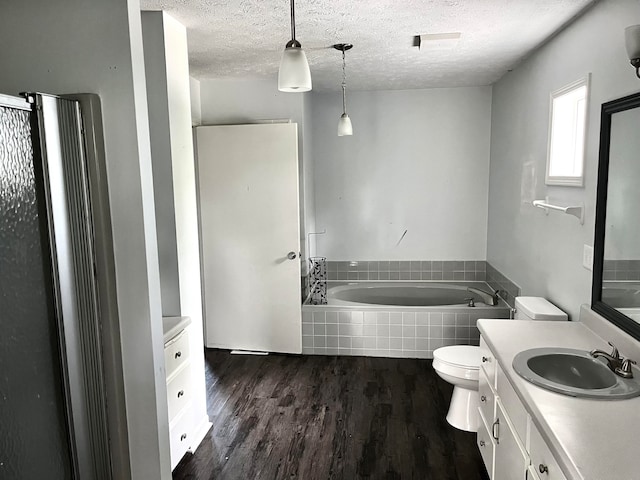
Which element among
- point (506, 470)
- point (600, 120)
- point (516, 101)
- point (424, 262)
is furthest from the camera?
point (424, 262)

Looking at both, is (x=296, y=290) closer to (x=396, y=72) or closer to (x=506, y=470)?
(x=396, y=72)

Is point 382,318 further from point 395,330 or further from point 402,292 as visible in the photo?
point 402,292

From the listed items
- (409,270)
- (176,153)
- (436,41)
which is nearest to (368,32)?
(436,41)

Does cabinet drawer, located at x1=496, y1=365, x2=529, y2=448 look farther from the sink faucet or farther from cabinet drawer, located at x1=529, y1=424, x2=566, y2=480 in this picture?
the sink faucet

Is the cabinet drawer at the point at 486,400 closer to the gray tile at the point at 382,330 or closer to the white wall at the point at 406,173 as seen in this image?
the gray tile at the point at 382,330

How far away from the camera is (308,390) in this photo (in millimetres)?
A: 3447

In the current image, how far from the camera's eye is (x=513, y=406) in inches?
72.4

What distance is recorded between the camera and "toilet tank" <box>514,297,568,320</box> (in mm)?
2572

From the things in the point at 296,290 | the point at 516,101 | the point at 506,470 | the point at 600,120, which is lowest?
the point at 506,470

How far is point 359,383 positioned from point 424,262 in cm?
172

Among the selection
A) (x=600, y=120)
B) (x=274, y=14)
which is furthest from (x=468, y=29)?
(x=274, y=14)

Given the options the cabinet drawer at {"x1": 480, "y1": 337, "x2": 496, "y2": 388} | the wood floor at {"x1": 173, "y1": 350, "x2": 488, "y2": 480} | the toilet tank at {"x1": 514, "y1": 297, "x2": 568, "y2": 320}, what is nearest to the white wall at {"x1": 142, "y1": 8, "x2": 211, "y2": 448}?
the wood floor at {"x1": 173, "y1": 350, "x2": 488, "y2": 480}

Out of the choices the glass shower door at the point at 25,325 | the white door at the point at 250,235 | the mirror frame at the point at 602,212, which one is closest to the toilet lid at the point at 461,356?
the mirror frame at the point at 602,212

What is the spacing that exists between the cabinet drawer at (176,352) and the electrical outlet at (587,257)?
2.05m
